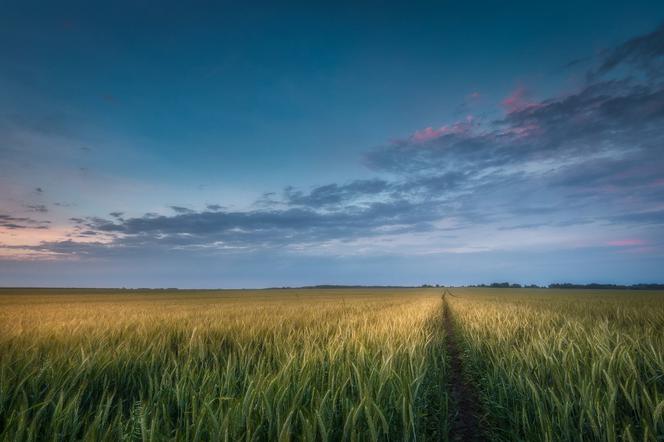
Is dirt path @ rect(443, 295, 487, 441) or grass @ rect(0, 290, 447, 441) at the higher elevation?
grass @ rect(0, 290, 447, 441)

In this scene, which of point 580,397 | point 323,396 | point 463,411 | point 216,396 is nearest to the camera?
point 323,396

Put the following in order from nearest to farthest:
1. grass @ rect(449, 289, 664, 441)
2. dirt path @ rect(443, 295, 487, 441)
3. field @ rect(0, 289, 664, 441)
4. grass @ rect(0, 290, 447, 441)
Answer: grass @ rect(0, 290, 447, 441), field @ rect(0, 289, 664, 441), grass @ rect(449, 289, 664, 441), dirt path @ rect(443, 295, 487, 441)

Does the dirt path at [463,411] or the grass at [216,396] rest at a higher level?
the grass at [216,396]

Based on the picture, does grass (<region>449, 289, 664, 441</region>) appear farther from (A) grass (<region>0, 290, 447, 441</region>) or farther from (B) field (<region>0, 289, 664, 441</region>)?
(A) grass (<region>0, 290, 447, 441</region>)

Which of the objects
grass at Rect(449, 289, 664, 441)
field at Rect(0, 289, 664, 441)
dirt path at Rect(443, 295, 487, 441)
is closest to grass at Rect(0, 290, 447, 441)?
field at Rect(0, 289, 664, 441)

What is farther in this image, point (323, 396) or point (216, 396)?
point (216, 396)

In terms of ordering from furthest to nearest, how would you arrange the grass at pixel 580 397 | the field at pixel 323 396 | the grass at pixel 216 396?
1. the grass at pixel 580 397
2. the field at pixel 323 396
3. the grass at pixel 216 396

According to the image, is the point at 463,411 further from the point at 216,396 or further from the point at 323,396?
the point at 216,396

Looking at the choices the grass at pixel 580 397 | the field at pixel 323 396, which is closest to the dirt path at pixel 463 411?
the field at pixel 323 396

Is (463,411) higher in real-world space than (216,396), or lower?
lower

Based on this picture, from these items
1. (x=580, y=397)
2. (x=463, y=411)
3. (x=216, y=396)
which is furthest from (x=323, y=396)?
(x=463, y=411)

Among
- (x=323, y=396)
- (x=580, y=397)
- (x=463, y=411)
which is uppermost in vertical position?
(x=323, y=396)

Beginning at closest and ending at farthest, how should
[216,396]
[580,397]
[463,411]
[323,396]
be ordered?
[323,396], [216,396], [580,397], [463,411]

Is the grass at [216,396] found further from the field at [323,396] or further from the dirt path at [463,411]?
the dirt path at [463,411]
